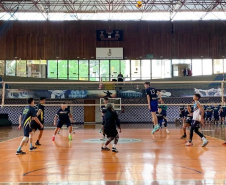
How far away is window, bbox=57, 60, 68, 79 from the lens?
35844 millimetres

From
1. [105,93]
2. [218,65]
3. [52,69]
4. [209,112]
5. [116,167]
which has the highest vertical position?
[218,65]

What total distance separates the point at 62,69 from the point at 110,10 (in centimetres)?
926

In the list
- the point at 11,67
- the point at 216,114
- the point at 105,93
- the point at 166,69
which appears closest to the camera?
the point at 216,114

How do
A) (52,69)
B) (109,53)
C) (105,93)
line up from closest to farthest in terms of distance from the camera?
1. (105,93)
2. (109,53)
3. (52,69)

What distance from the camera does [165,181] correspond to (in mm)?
5586

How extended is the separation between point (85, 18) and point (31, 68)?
9.14 m

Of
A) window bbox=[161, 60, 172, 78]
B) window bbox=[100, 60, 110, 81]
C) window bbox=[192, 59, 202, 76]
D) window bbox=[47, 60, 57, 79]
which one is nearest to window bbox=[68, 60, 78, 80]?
window bbox=[47, 60, 57, 79]

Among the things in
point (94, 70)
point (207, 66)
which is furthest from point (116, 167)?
point (207, 66)

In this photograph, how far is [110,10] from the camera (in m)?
36.1

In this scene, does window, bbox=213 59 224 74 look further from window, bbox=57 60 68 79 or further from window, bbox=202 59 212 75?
window, bbox=57 60 68 79

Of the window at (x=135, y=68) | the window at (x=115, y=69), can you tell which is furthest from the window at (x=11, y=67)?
the window at (x=135, y=68)

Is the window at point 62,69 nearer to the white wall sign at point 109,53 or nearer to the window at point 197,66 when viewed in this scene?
the white wall sign at point 109,53

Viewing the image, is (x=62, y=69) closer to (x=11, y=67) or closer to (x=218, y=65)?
(x=11, y=67)

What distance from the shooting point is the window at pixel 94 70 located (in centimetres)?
3606
